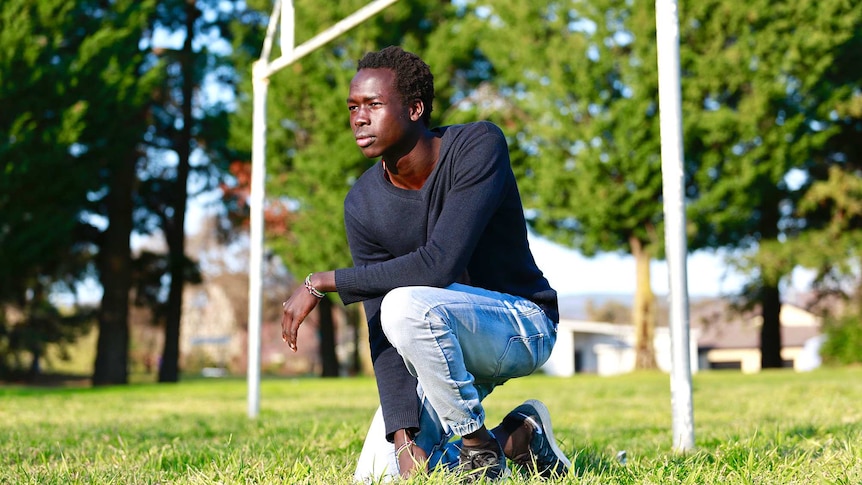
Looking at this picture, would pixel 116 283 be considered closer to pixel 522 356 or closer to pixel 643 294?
pixel 643 294

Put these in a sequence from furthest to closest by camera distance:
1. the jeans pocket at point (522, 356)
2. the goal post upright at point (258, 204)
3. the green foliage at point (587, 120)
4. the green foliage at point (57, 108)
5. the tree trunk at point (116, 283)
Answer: the tree trunk at point (116, 283) → the green foliage at point (587, 120) → the green foliage at point (57, 108) → the goal post upright at point (258, 204) → the jeans pocket at point (522, 356)

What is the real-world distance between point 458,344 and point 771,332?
95.7ft

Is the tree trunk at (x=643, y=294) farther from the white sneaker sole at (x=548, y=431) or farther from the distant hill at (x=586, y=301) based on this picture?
the distant hill at (x=586, y=301)

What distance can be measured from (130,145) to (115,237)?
129 inches

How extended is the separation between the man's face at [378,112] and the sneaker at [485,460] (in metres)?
1.05

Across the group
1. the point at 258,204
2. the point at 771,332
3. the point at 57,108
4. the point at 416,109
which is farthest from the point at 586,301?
the point at 416,109

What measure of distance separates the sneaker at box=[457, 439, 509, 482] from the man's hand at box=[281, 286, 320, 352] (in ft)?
2.26

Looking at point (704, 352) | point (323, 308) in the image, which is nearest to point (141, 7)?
point (323, 308)

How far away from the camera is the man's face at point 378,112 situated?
329cm

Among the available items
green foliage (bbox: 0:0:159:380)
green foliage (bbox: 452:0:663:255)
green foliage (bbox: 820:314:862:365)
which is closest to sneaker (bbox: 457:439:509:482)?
green foliage (bbox: 0:0:159:380)

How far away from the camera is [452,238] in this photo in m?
3.12

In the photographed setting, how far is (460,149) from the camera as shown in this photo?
3.30 metres

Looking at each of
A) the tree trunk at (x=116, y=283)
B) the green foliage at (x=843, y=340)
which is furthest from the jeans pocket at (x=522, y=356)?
the green foliage at (x=843, y=340)

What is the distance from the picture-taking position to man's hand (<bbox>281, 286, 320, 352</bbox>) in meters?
3.09
